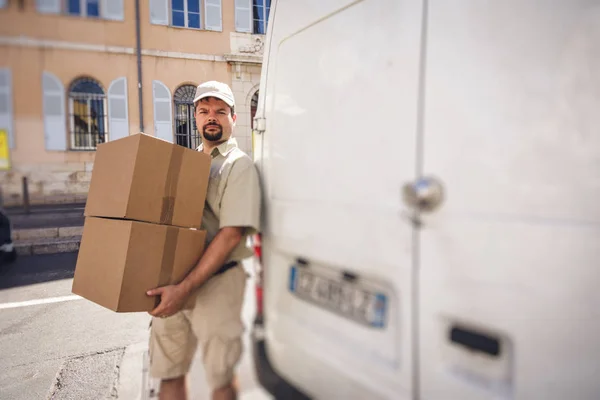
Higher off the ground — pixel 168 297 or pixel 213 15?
pixel 213 15

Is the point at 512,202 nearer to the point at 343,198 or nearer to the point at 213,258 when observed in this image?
the point at 343,198

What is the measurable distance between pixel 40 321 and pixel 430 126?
3.43 meters

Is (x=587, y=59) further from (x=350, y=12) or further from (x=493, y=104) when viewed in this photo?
(x=350, y=12)

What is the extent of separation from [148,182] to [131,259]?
29 cm

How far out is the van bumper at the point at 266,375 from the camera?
1320 mm

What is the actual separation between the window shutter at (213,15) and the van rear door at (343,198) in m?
0.34

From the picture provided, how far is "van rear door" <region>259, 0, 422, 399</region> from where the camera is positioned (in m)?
1.02

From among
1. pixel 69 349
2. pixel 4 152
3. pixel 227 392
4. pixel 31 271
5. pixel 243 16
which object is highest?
pixel 243 16

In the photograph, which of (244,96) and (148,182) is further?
(244,96)

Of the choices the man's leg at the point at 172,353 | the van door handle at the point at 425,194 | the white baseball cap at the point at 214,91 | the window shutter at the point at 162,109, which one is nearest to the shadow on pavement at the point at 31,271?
the man's leg at the point at 172,353

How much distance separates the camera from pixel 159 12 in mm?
1503

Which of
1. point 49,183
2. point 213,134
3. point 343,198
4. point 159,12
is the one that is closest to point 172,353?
point 49,183

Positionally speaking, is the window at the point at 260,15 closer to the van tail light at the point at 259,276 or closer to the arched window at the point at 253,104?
the arched window at the point at 253,104

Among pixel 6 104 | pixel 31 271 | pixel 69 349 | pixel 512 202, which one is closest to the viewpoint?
pixel 512 202
